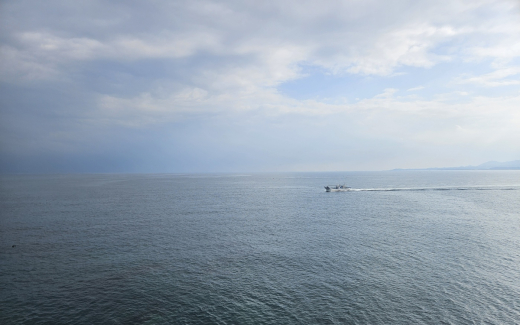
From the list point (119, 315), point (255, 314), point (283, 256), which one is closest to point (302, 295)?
point (255, 314)

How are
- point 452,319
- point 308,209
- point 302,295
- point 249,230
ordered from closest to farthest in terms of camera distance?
point 452,319
point 302,295
point 249,230
point 308,209

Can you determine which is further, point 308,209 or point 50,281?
point 308,209

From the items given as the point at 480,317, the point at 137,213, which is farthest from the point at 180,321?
the point at 137,213

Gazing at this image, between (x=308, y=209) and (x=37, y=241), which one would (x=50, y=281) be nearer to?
(x=37, y=241)

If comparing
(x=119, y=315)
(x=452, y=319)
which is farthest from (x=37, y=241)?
(x=452, y=319)

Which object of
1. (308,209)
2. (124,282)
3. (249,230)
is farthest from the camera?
(308,209)

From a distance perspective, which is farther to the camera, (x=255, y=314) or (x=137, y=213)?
(x=137, y=213)

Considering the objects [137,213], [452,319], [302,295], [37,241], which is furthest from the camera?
[137,213]

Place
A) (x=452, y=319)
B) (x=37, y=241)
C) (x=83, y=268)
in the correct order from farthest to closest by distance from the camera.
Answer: (x=37, y=241), (x=83, y=268), (x=452, y=319)

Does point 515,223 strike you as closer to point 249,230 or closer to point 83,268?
point 249,230
